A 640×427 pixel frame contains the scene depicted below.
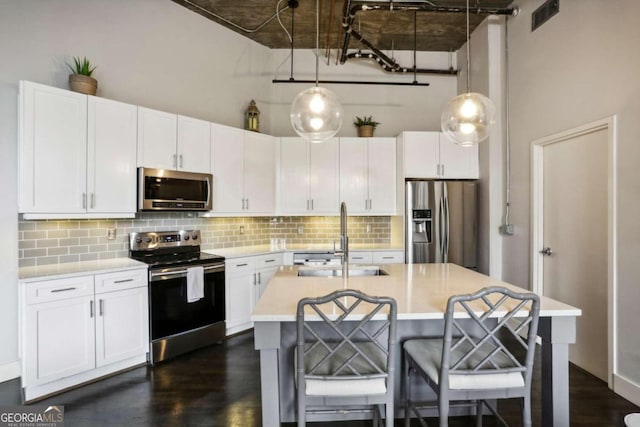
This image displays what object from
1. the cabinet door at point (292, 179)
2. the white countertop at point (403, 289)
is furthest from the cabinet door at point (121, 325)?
the cabinet door at point (292, 179)

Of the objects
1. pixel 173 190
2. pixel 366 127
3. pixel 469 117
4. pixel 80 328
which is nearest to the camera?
pixel 469 117

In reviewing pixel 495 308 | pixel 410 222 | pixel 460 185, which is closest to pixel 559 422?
pixel 495 308

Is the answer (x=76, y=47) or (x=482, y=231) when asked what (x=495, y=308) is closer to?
(x=482, y=231)

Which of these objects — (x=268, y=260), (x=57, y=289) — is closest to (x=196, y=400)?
(x=57, y=289)

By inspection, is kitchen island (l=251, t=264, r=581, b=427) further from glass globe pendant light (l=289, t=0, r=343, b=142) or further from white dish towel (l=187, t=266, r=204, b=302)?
white dish towel (l=187, t=266, r=204, b=302)

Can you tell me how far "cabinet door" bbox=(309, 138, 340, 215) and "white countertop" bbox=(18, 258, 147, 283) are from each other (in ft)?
7.45

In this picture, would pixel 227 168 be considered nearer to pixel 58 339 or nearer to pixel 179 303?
pixel 179 303

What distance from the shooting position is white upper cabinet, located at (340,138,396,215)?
4.57 metres

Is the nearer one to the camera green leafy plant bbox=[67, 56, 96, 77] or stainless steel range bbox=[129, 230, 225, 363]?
green leafy plant bbox=[67, 56, 96, 77]

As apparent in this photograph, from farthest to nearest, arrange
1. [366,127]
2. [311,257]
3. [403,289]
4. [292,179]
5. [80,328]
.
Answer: [366,127]
[292,179]
[311,257]
[80,328]
[403,289]

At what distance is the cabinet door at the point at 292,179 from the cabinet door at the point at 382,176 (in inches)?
34.7

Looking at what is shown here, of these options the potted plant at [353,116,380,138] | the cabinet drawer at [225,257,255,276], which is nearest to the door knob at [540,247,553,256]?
the potted plant at [353,116,380,138]

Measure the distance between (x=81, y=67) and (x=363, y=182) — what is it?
3289mm

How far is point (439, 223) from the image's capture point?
13.6 feet
